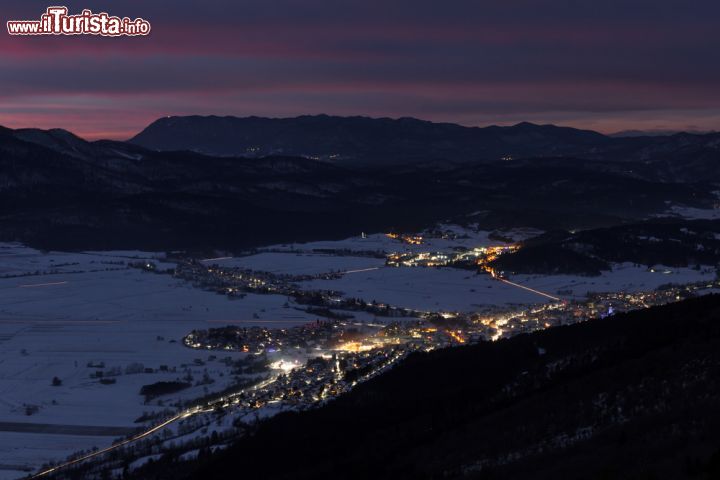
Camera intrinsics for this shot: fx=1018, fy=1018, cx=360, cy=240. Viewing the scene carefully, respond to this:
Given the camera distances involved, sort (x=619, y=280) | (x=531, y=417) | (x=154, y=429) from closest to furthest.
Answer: (x=531, y=417) < (x=154, y=429) < (x=619, y=280)

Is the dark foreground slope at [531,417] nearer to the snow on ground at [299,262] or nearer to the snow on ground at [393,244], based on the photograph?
the snow on ground at [299,262]

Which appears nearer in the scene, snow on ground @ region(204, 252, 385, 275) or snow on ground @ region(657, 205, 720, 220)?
snow on ground @ region(204, 252, 385, 275)

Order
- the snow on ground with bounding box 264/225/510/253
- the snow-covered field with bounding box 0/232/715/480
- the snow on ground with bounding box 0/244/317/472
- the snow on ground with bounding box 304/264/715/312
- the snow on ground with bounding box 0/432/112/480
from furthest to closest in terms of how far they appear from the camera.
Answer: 1. the snow on ground with bounding box 264/225/510/253
2. the snow on ground with bounding box 304/264/715/312
3. the snow-covered field with bounding box 0/232/715/480
4. the snow on ground with bounding box 0/244/317/472
5. the snow on ground with bounding box 0/432/112/480

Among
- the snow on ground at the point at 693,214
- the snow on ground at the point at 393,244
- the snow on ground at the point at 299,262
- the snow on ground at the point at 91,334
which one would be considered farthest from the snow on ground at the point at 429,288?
the snow on ground at the point at 693,214

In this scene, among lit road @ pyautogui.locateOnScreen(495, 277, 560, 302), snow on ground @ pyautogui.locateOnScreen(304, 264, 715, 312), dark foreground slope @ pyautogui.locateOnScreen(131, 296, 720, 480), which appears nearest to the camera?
dark foreground slope @ pyautogui.locateOnScreen(131, 296, 720, 480)

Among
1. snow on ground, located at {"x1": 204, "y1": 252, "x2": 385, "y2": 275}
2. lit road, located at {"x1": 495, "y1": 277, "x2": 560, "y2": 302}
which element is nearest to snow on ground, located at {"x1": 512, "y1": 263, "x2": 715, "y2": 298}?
lit road, located at {"x1": 495, "y1": 277, "x2": 560, "y2": 302}

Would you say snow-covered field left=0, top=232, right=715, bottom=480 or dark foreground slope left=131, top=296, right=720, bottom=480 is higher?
dark foreground slope left=131, top=296, right=720, bottom=480

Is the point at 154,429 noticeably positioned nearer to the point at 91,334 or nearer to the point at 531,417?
the point at 531,417

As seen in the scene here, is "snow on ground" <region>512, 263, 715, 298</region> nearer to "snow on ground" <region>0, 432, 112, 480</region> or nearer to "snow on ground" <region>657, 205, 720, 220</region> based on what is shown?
"snow on ground" <region>0, 432, 112, 480</region>

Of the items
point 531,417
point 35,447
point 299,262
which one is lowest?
point 35,447

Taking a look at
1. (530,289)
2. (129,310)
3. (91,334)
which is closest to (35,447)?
(91,334)
